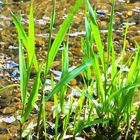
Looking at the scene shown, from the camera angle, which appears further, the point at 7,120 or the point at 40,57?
the point at 40,57

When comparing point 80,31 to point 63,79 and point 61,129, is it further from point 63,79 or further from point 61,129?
point 63,79

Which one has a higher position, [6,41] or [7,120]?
[6,41]

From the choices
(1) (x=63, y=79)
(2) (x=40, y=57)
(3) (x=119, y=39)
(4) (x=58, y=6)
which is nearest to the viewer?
(1) (x=63, y=79)

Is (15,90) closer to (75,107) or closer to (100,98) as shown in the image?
(75,107)

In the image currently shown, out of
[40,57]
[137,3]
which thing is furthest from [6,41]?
[137,3]

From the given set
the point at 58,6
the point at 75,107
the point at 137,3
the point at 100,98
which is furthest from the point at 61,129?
the point at 137,3

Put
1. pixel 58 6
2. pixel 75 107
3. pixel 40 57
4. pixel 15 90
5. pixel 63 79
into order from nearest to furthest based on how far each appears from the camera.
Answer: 1. pixel 63 79
2. pixel 75 107
3. pixel 15 90
4. pixel 40 57
5. pixel 58 6

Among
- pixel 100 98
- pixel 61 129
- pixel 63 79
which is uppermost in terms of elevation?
pixel 63 79
